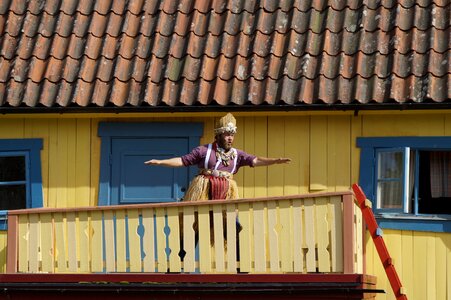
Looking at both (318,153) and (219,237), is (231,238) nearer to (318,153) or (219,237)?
(219,237)

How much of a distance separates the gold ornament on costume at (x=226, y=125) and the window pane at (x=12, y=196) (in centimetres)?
334

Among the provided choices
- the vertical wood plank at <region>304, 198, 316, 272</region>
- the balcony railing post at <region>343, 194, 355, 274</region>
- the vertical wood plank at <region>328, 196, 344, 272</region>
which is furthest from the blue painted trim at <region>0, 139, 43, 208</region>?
the balcony railing post at <region>343, 194, 355, 274</region>

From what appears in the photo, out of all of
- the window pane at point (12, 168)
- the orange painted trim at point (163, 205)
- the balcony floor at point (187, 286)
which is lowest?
the balcony floor at point (187, 286)

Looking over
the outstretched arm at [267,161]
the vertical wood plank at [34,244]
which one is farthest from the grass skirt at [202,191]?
the vertical wood plank at [34,244]

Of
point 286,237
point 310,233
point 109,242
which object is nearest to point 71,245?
point 109,242

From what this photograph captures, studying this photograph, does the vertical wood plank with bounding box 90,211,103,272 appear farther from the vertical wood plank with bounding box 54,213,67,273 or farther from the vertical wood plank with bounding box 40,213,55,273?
the vertical wood plank with bounding box 40,213,55,273

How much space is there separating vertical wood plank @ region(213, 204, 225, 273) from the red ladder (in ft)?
5.25

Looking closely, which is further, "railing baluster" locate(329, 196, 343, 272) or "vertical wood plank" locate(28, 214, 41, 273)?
"vertical wood plank" locate(28, 214, 41, 273)

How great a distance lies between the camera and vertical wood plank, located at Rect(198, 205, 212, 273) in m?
17.8

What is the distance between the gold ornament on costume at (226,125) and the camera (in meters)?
17.9

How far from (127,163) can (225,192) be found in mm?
2120

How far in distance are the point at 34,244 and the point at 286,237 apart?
2.95 metres

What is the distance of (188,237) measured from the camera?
704 inches

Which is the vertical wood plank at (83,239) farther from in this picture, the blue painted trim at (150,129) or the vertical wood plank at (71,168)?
the blue painted trim at (150,129)
